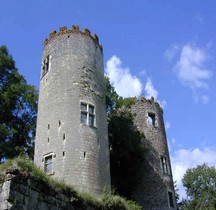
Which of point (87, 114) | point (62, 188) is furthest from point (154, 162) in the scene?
point (62, 188)

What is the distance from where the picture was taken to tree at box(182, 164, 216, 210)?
40.0m

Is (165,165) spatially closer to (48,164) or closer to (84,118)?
(84,118)

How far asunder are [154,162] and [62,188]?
1435 cm

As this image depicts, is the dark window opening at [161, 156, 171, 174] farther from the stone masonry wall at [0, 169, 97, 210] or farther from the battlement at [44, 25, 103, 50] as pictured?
the stone masonry wall at [0, 169, 97, 210]

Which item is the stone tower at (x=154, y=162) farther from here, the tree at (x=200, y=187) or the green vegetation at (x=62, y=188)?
the tree at (x=200, y=187)

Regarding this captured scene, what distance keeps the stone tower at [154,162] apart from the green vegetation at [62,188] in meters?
8.55

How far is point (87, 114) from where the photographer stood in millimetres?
18797

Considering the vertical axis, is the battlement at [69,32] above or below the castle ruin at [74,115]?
above

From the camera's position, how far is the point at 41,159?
1777 centimetres

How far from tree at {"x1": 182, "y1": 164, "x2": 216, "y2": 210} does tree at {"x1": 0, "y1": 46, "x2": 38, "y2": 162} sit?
22.5 m

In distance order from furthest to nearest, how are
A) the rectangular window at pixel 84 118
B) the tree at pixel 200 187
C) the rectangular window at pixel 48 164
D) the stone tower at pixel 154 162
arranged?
1. the tree at pixel 200 187
2. the stone tower at pixel 154 162
3. the rectangular window at pixel 84 118
4. the rectangular window at pixel 48 164

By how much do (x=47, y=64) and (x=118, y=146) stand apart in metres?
8.03

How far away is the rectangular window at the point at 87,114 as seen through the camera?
18609mm

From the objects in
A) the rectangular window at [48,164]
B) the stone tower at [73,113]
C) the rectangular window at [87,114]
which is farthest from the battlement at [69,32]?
the rectangular window at [48,164]
